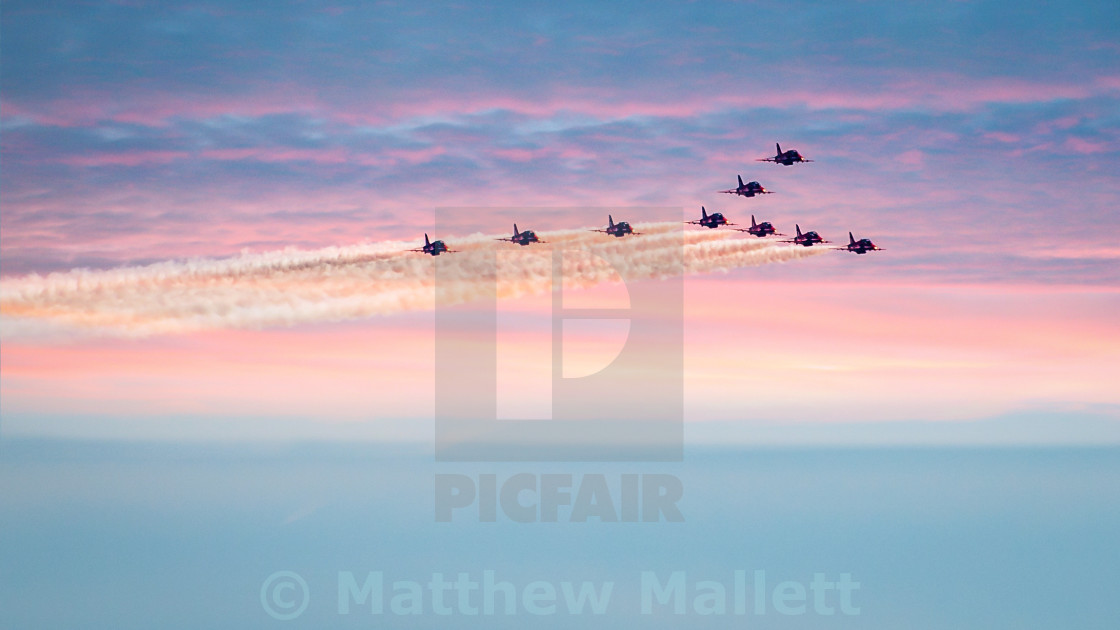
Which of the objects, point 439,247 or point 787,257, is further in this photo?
point 787,257

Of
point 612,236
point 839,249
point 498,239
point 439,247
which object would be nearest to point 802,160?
point 839,249

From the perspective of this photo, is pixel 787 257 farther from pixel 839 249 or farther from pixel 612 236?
pixel 612 236

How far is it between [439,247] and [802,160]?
98.4 feet

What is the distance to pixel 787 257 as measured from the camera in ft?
292

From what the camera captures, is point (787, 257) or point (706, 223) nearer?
point (706, 223)

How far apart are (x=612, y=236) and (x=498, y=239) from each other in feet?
30.5

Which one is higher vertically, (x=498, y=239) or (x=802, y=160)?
(x=802, y=160)

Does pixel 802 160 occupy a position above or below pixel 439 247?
above

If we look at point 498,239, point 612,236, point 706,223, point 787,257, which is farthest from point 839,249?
point 498,239

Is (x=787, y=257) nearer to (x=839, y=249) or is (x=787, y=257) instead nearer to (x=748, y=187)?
(x=839, y=249)

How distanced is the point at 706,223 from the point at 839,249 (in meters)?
12.1

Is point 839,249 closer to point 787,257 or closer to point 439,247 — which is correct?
point 787,257

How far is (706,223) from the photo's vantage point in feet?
267

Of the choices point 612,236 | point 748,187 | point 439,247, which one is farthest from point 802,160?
point 439,247
